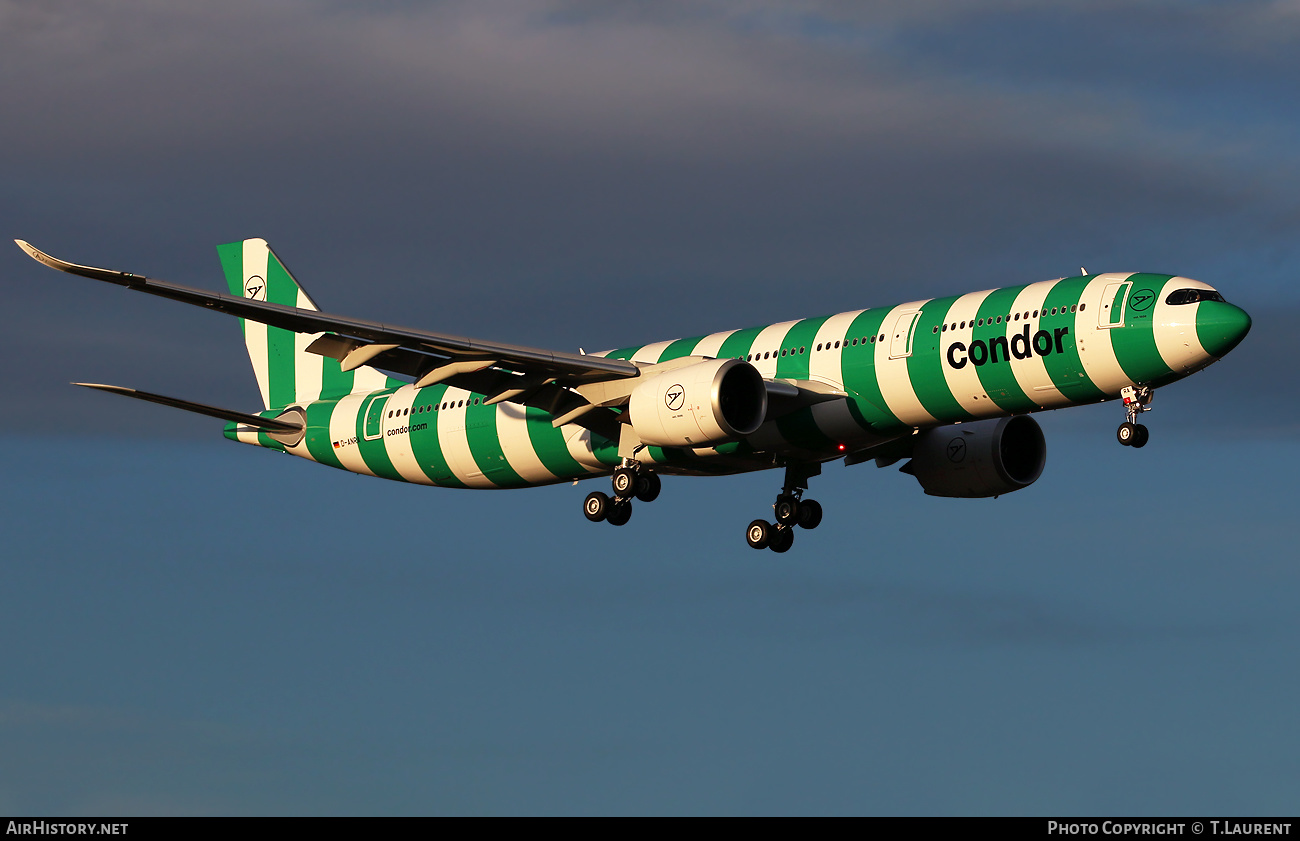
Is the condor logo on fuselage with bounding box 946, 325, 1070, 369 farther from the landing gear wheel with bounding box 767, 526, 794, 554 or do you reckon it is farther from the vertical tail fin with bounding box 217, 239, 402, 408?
the vertical tail fin with bounding box 217, 239, 402, 408

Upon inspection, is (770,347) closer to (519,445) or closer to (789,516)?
(789,516)

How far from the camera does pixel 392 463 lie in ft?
175

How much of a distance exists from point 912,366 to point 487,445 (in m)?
13.9

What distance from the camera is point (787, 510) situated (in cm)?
4794

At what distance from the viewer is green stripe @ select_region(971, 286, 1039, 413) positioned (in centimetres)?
4075

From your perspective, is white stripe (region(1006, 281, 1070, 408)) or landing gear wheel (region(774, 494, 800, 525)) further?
landing gear wheel (region(774, 494, 800, 525))

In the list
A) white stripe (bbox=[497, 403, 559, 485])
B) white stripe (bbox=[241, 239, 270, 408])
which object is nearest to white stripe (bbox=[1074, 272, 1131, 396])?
white stripe (bbox=[497, 403, 559, 485])

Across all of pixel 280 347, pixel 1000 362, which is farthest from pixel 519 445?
pixel 1000 362

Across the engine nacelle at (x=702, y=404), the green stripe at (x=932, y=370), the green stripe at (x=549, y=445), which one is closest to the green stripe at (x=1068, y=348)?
the green stripe at (x=932, y=370)

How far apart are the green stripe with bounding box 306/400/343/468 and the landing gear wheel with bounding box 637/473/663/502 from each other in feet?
42.8

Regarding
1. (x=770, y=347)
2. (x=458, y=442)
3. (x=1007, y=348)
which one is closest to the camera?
(x=1007, y=348)

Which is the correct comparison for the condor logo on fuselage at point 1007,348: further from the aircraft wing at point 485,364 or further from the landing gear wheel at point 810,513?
the landing gear wheel at point 810,513

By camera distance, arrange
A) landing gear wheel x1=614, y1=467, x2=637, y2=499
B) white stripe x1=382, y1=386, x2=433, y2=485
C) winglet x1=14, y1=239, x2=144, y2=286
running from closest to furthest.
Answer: winglet x1=14, y1=239, x2=144, y2=286, landing gear wheel x1=614, y1=467, x2=637, y2=499, white stripe x1=382, y1=386, x2=433, y2=485

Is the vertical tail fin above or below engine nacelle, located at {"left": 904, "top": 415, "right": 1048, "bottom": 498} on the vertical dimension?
above
